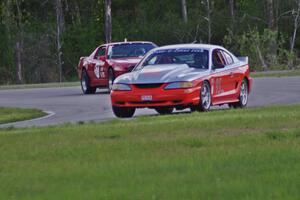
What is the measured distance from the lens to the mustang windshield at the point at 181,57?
22.1m

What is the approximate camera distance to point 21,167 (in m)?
12.4

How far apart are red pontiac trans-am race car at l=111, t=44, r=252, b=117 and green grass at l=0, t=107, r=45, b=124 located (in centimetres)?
287

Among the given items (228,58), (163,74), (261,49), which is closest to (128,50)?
(228,58)

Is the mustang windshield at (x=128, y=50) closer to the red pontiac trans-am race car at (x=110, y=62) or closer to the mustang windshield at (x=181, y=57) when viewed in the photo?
the red pontiac trans-am race car at (x=110, y=62)

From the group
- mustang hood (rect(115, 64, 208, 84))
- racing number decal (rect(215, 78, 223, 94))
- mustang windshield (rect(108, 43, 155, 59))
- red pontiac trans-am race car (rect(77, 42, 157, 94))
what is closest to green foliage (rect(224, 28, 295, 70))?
red pontiac trans-am race car (rect(77, 42, 157, 94))

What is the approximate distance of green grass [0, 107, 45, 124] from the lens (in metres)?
23.5

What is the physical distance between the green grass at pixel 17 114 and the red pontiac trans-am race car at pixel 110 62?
492 centimetres

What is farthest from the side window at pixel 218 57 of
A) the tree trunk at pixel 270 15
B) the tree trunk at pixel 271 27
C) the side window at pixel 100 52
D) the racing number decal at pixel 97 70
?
the tree trunk at pixel 270 15

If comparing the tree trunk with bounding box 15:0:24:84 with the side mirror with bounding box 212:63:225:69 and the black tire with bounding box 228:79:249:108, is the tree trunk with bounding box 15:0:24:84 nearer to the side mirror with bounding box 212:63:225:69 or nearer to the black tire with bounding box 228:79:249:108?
the black tire with bounding box 228:79:249:108

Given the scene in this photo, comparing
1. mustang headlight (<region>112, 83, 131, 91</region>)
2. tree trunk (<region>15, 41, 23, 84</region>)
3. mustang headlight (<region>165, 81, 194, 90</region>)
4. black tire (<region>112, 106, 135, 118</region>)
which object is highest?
mustang headlight (<region>165, 81, 194, 90</region>)

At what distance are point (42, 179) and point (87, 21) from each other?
5248 cm

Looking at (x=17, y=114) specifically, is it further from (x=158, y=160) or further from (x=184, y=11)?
(x=184, y=11)

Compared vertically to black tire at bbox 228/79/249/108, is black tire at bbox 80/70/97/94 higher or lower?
lower

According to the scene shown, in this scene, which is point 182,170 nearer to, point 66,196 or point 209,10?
point 66,196
